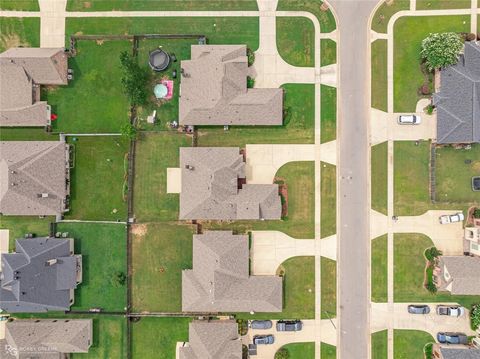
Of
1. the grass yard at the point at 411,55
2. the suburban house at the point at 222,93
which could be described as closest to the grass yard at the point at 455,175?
the grass yard at the point at 411,55

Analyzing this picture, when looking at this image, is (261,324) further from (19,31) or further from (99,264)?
(19,31)

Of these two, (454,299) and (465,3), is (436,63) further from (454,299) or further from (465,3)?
(454,299)

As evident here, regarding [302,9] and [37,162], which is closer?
[37,162]

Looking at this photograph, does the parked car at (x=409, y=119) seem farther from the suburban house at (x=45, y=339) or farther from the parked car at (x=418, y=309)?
the suburban house at (x=45, y=339)

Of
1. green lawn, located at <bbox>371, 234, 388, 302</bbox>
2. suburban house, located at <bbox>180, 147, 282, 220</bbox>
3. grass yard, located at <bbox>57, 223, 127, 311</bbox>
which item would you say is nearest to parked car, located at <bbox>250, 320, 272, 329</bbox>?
suburban house, located at <bbox>180, 147, 282, 220</bbox>

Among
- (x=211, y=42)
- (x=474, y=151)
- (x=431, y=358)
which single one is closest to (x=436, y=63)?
(x=474, y=151)

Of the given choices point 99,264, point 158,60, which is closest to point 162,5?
point 158,60

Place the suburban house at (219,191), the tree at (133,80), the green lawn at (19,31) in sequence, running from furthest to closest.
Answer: the green lawn at (19,31), the suburban house at (219,191), the tree at (133,80)
